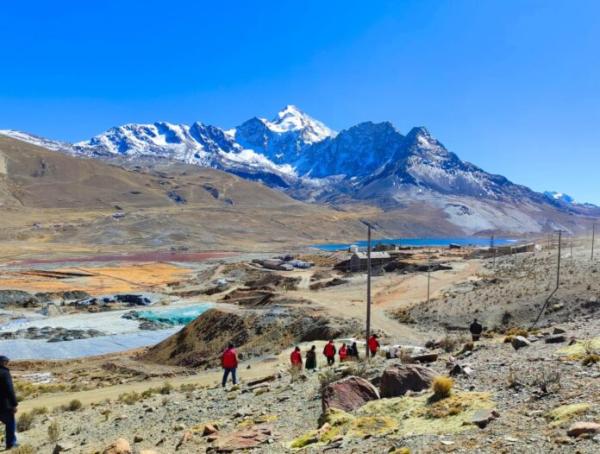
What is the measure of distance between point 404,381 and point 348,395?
4.19ft

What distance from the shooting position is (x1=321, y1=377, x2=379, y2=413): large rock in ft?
38.2

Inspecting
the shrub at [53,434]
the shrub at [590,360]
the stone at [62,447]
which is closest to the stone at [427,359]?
the shrub at [590,360]

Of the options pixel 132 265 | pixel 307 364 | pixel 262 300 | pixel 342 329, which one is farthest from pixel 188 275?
pixel 307 364

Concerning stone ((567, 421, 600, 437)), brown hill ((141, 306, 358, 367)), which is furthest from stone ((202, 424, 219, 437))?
brown hill ((141, 306, 358, 367))

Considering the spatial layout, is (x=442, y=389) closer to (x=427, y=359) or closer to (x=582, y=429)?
(x=582, y=429)

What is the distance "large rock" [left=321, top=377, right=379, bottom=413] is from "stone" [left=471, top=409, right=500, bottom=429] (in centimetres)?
301

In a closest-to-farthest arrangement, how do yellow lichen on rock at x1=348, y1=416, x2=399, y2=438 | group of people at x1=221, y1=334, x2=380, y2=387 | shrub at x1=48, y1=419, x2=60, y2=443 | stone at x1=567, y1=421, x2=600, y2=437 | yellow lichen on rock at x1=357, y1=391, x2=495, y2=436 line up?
stone at x1=567, y1=421, x2=600, y2=437
yellow lichen on rock at x1=357, y1=391, x2=495, y2=436
yellow lichen on rock at x1=348, y1=416, x2=399, y2=438
shrub at x1=48, y1=419, x2=60, y2=443
group of people at x1=221, y1=334, x2=380, y2=387

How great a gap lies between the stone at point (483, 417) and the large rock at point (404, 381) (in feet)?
8.90

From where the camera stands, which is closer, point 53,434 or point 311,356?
point 53,434

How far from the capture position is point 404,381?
12.0 metres

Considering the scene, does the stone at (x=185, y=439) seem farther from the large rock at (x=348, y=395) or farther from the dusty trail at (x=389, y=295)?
the dusty trail at (x=389, y=295)

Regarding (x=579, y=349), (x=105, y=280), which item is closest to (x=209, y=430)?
(x=579, y=349)

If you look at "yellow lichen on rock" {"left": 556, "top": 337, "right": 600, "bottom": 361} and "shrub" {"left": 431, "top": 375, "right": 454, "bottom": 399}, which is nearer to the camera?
"shrub" {"left": 431, "top": 375, "right": 454, "bottom": 399}

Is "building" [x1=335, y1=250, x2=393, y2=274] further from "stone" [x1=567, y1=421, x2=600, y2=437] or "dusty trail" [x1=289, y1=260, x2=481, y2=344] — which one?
"stone" [x1=567, y1=421, x2=600, y2=437]
